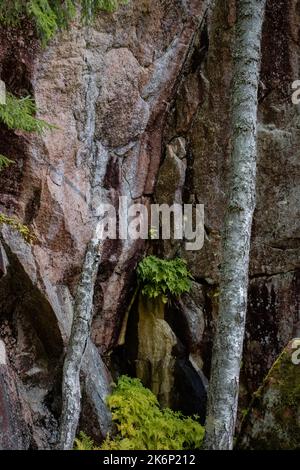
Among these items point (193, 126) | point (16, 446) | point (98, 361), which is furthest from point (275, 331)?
point (16, 446)

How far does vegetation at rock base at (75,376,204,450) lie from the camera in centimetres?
662

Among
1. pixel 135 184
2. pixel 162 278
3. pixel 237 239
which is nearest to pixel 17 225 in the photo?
pixel 135 184

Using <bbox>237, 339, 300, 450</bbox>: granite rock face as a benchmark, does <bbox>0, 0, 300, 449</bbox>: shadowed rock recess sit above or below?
above

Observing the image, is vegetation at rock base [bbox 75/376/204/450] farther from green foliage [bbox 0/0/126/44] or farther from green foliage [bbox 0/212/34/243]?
green foliage [bbox 0/0/126/44]

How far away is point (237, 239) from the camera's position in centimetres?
587

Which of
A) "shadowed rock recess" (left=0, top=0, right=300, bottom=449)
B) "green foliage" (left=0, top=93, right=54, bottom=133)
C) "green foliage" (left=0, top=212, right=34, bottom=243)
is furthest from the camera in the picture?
"shadowed rock recess" (left=0, top=0, right=300, bottom=449)

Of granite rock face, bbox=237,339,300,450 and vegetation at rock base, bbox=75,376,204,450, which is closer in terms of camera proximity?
granite rock face, bbox=237,339,300,450

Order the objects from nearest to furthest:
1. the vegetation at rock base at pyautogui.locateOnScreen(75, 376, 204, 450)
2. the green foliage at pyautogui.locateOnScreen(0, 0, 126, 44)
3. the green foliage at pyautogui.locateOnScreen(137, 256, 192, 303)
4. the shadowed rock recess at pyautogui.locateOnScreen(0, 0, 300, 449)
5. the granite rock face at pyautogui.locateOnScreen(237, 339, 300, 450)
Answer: the green foliage at pyautogui.locateOnScreen(0, 0, 126, 44) → the granite rock face at pyautogui.locateOnScreen(237, 339, 300, 450) → the vegetation at rock base at pyautogui.locateOnScreen(75, 376, 204, 450) → the shadowed rock recess at pyautogui.locateOnScreen(0, 0, 300, 449) → the green foliage at pyautogui.locateOnScreen(137, 256, 192, 303)

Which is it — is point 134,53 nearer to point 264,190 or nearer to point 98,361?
point 264,190

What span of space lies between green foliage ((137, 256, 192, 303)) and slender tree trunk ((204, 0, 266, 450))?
2.82 meters

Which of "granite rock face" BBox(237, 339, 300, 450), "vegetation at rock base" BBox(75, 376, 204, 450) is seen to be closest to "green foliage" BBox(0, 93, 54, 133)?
"vegetation at rock base" BBox(75, 376, 204, 450)

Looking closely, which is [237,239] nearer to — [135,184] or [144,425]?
[144,425]

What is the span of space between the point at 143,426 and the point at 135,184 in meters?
4.49

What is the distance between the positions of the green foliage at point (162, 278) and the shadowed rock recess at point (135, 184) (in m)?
0.26
